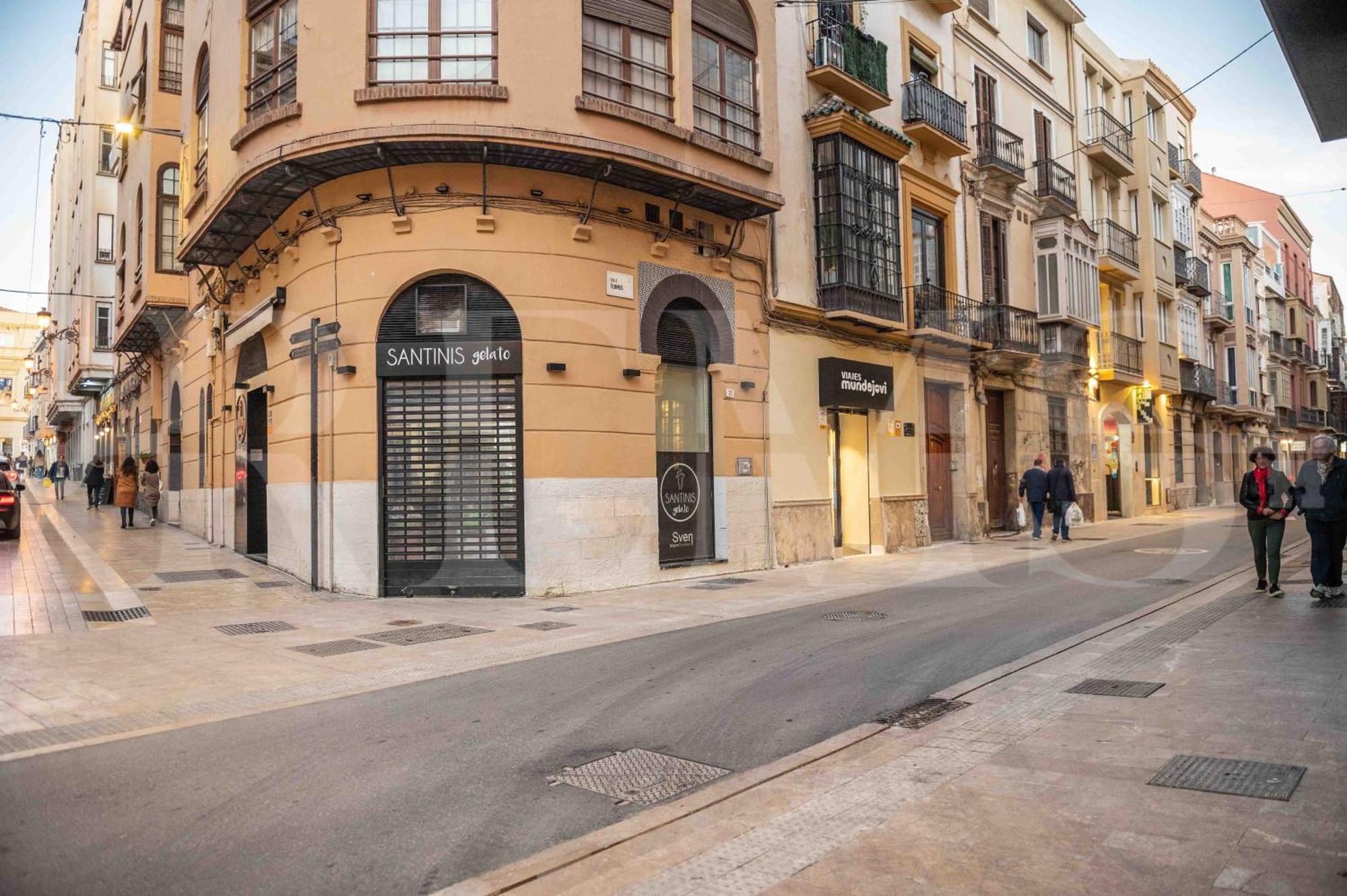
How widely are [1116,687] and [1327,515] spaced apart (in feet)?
17.0

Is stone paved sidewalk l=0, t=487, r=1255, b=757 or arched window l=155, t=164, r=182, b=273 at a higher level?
arched window l=155, t=164, r=182, b=273

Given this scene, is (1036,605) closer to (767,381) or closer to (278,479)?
(767,381)

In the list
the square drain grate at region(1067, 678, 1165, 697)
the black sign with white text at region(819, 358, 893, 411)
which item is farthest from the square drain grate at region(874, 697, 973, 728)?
the black sign with white text at region(819, 358, 893, 411)

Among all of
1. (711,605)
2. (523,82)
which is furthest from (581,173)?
(711,605)

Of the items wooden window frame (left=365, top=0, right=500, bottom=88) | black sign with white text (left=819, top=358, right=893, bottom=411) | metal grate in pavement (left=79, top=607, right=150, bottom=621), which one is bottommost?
metal grate in pavement (left=79, top=607, right=150, bottom=621)

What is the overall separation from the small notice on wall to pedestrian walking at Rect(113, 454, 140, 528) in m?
16.1

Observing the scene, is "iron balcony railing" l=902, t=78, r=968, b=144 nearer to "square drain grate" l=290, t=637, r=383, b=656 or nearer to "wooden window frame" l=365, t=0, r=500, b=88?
"wooden window frame" l=365, t=0, r=500, b=88

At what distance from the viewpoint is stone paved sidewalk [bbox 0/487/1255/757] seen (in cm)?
659

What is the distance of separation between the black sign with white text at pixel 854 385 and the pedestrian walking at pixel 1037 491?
499 centimetres

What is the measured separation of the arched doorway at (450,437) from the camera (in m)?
12.6

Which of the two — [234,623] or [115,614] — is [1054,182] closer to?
[234,623]

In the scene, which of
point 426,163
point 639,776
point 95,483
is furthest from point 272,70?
point 95,483

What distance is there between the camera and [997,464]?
79.2 ft

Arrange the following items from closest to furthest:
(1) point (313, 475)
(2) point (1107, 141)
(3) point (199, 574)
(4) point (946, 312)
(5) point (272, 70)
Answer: (1) point (313, 475) < (5) point (272, 70) < (3) point (199, 574) < (4) point (946, 312) < (2) point (1107, 141)
